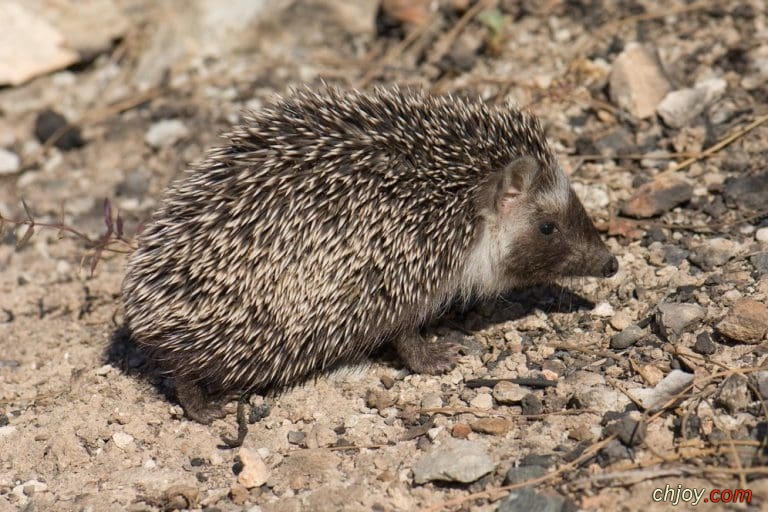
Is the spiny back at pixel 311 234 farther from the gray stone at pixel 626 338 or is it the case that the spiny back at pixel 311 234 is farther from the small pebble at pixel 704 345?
the small pebble at pixel 704 345

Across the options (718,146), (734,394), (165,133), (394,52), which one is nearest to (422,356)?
(734,394)

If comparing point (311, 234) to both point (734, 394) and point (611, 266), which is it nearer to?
point (611, 266)

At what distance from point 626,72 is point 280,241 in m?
4.23

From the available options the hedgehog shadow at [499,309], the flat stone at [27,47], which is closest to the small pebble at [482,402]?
the hedgehog shadow at [499,309]

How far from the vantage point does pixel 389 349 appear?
23.9 ft

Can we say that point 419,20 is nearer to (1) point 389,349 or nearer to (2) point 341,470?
(1) point 389,349

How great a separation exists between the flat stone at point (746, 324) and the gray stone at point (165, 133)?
612 cm

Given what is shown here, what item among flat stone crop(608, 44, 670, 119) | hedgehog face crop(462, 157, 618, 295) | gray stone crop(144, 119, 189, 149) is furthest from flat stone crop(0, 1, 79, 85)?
hedgehog face crop(462, 157, 618, 295)

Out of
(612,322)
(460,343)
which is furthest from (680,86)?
(460,343)

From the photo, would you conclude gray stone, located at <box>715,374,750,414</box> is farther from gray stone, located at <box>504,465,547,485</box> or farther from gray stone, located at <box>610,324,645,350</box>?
gray stone, located at <box>504,465,547,485</box>

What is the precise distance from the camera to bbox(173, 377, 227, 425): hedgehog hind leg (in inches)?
260

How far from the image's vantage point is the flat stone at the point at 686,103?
8.40 meters

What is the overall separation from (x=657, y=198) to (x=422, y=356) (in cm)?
254

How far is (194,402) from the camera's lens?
664 centimetres
